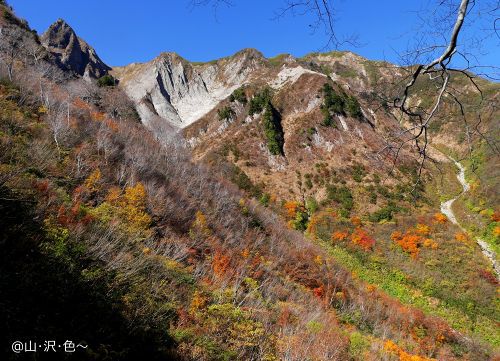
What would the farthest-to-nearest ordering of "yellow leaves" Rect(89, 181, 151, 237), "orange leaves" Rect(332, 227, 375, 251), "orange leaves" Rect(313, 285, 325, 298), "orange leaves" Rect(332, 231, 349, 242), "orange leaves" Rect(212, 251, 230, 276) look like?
1. "orange leaves" Rect(332, 231, 349, 242)
2. "orange leaves" Rect(332, 227, 375, 251)
3. "orange leaves" Rect(313, 285, 325, 298)
4. "orange leaves" Rect(212, 251, 230, 276)
5. "yellow leaves" Rect(89, 181, 151, 237)

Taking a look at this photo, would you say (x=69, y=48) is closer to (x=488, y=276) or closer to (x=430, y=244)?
(x=430, y=244)

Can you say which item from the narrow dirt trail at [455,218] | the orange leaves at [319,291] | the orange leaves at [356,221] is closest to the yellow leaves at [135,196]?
the orange leaves at [319,291]

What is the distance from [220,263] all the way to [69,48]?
109 metres

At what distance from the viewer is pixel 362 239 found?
31.6m

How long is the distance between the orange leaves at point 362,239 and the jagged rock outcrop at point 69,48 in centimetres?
9213

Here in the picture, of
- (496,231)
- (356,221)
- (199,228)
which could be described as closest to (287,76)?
(356,221)

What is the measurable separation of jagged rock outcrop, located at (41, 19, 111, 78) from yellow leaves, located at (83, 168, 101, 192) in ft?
308

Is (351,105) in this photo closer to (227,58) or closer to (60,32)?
(227,58)

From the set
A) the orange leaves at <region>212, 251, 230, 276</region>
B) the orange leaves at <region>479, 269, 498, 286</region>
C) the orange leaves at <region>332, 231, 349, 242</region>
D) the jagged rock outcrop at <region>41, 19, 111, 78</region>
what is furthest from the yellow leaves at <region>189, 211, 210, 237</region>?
the jagged rock outcrop at <region>41, 19, 111, 78</region>

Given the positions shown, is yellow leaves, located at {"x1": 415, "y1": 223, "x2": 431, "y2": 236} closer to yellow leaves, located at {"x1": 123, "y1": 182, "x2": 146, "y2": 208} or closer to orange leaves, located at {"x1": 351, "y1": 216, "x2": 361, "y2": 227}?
orange leaves, located at {"x1": 351, "y1": 216, "x2": 361, "y2": 227}

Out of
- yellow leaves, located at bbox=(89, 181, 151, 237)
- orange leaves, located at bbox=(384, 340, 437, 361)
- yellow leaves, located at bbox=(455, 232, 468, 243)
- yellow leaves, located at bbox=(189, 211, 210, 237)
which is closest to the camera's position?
orange leaves, located at bbox=(384, 340, 437, 361)

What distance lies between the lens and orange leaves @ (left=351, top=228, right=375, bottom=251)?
30.6m

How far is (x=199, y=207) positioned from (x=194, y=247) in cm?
469

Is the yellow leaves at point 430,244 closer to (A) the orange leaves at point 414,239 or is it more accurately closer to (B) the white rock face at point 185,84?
(A) the orange leaves at point 414,239
